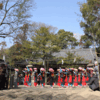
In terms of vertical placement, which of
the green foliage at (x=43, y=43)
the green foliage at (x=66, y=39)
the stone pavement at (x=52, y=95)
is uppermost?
the green foliage at (x=66, y=39)

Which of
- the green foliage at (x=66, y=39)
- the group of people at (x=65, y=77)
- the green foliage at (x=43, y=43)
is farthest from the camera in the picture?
the green foliage at (x=66, y=39)

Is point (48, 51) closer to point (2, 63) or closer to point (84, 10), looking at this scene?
point (84, 10)

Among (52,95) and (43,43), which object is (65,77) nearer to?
(43,43)

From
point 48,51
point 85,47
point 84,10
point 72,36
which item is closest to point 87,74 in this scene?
point 48,51

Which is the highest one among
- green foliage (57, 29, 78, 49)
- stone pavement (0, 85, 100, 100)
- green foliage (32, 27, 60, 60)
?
green foliage (57, 29, 78, 49)

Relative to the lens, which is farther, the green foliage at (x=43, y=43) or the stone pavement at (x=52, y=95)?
the green foliage at (x=43, y=43)

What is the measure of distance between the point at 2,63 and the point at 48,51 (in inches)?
271

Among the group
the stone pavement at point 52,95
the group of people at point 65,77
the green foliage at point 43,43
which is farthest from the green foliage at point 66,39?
the stone pavement at point 52,95

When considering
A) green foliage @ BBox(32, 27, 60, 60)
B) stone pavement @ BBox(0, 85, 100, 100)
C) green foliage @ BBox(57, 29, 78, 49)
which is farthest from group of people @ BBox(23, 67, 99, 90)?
green foliage @ BBox(57, 29, 78, 49)

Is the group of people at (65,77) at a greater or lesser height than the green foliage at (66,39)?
lesser

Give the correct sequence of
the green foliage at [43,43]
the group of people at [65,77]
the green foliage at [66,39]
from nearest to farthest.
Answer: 1. the group of people at [65,77]
2. the green foliage at [43,43]
3. the green foliage at [66,39]

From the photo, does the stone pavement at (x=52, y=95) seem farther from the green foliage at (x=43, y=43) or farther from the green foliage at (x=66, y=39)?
the green foliage at (x=66, y=39)

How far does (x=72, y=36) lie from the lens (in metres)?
32.5

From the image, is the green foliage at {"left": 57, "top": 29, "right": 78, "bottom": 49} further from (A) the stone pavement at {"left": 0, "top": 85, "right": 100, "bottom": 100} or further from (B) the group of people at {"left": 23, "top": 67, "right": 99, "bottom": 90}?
(A) the stone pavement at {"left": 0, "top": 85, "right": 100, "bottom": 100}
